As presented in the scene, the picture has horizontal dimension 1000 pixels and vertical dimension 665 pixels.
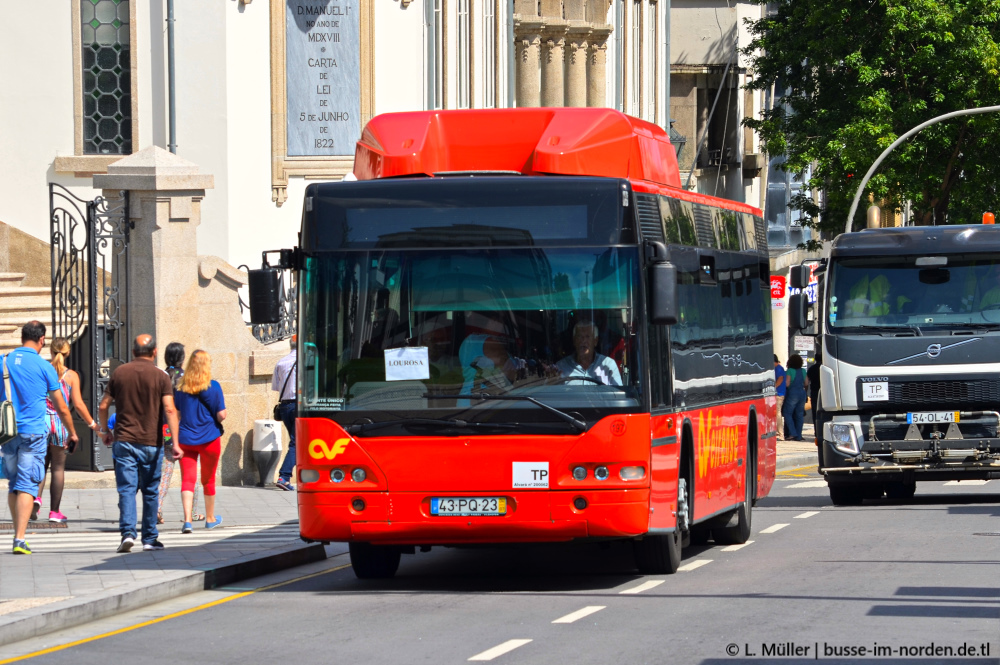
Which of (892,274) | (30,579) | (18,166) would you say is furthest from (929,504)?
(18,166)

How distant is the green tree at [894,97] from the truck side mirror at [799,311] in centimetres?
1829

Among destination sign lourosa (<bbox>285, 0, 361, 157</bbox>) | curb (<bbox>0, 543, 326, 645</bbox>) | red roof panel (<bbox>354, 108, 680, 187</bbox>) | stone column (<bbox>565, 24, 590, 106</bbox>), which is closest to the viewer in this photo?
curb (<bbox>0, 543, 326, 645</bbox>)

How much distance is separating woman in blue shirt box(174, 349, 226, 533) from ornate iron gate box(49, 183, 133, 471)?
410 cm

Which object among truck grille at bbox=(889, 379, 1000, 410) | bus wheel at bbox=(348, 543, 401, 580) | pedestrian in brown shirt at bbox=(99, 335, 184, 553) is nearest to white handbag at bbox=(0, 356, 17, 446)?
pedestrian in brown shirt at bbox=(99, 335, 184, 553)

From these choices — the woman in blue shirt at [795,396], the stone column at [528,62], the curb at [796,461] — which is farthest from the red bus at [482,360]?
the stone column at [528,62]

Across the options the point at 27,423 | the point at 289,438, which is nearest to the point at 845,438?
the point at 289,438

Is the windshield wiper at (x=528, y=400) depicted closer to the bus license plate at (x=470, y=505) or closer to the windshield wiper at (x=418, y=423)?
the windshield wiper at (x=418, y=423)

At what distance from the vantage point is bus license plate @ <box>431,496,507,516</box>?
1184 cm

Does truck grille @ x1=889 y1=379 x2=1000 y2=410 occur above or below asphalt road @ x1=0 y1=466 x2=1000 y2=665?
above

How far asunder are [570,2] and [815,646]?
106ft

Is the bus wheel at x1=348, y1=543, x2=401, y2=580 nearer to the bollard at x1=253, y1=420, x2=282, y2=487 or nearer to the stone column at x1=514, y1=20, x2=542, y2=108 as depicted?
the bollard at x1=253, y1=420, x2=282, y2=487

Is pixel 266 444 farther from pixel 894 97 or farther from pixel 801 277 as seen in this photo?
pixel 894 97

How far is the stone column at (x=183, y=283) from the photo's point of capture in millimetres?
20125

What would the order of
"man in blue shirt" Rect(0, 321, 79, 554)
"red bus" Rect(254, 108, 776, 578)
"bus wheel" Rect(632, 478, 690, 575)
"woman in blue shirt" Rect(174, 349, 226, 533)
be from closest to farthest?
"red bus" Rect(254, 108, 776, 578) < "bus wheel" Rect(632, 478, 690, 575) < "man in blue shirt" Rect(0, 321, 79, 554) < "woman in blue shirt" Rect(174, 349, 226, 533)
